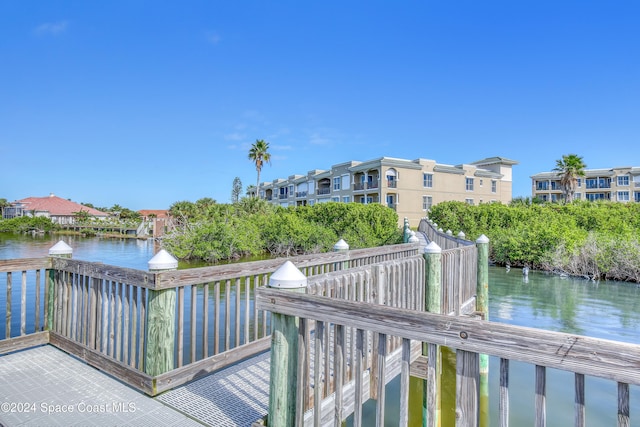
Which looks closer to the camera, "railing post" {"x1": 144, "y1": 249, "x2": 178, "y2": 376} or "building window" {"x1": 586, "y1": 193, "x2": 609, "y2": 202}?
"railing post" {"x1": 144, "y1": 249, "x2": 178, "y2": 376}

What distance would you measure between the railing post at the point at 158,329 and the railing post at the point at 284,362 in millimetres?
1413

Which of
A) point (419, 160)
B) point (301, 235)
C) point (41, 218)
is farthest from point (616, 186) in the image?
point (41, 218)

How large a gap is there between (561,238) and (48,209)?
7967 centimetres

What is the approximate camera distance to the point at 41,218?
51812mm

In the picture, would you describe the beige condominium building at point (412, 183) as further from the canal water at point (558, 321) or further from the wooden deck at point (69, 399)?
the wooden deck at point (69, 399)

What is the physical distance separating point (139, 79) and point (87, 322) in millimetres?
21437

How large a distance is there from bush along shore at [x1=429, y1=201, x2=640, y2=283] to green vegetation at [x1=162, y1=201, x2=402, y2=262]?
18.6 ft

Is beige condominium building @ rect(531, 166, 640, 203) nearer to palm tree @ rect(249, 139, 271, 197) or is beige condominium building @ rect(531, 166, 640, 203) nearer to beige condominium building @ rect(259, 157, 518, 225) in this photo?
beige condominium building @ rect(259, 157, 518, 225)

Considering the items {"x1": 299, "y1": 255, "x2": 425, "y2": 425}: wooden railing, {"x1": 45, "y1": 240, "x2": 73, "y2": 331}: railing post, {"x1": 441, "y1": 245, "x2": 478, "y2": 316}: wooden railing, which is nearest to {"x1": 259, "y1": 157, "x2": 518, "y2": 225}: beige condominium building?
{"x1": 441, "y1": 245, "x2": 478, "y2": 316}: wooden railing

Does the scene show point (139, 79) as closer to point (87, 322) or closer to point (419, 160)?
point (87, 322)

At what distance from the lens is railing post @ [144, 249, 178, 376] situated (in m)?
3.27

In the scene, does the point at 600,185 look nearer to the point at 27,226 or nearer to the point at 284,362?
the point at 284,362

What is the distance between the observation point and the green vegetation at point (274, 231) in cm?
2087

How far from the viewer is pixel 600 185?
5369cm
